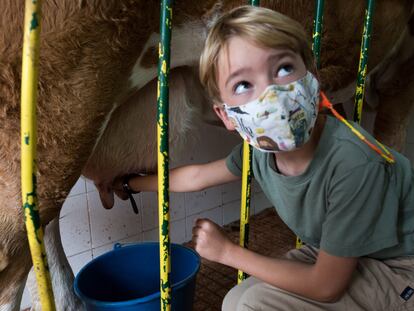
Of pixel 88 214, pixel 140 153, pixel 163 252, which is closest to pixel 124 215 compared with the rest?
pixel 88 214

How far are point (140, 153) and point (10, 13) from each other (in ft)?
1.70

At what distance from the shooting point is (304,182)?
75 cm

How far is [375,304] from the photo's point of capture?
2.58 feet

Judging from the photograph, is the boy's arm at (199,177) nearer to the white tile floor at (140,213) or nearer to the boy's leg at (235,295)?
the boy's leg at (235,295)

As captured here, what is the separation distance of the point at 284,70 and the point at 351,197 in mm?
241

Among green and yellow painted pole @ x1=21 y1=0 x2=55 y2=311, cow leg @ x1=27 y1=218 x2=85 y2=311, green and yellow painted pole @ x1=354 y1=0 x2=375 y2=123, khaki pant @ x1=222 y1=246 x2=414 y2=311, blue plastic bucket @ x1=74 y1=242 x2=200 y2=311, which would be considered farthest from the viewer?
cow leg @ x1=27 y1=218 x2=85 y2=311

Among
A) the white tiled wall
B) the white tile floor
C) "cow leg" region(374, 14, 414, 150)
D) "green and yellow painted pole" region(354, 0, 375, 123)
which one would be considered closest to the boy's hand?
"green and yellow painted pole" region(354, 0, 375, 123)

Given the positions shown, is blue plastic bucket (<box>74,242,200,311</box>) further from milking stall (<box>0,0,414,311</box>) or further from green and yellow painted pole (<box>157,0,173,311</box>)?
green and yellow painted pole (<box>157,0,173,311</box>)

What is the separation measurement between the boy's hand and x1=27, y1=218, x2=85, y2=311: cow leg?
0.66m

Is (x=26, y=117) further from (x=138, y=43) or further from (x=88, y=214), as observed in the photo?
(x=88, y=214)

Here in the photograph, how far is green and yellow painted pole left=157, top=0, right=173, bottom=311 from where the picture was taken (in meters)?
0.64

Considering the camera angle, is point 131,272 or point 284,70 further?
point 131,272

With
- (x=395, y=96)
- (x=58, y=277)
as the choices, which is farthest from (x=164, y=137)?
(x=395, y=96)

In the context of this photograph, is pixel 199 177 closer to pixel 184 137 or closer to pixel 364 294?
pixel 184 137
